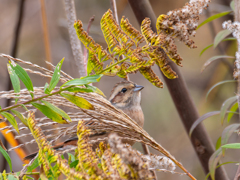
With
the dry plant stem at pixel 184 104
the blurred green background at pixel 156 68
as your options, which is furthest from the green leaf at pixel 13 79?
the blurred green background at pixel 156 68

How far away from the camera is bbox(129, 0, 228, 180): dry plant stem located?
1736mm

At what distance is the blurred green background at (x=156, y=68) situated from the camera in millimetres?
3459

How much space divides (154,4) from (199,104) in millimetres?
1572

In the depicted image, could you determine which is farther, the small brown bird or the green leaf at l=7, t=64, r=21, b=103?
the small brown bird

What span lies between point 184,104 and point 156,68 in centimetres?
219

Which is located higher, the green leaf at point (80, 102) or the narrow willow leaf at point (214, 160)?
the green leaf at point (80, 102)

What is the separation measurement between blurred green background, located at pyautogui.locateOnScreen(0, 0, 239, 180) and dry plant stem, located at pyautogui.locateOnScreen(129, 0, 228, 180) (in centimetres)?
151

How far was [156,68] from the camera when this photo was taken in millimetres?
3938

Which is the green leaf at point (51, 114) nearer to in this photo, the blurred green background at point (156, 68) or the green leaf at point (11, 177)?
the green leaf at point (11, 177)

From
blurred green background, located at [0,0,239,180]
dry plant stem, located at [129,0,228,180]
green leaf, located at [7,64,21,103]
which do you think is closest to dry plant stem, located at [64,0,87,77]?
dry plant stem, located at [129,0,228,180]

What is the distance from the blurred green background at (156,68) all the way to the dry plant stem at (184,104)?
1507mm

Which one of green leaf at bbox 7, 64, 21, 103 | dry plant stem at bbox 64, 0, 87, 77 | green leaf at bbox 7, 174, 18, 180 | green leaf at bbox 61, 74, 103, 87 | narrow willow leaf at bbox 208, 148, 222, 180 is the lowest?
narrow willow leaf at bbox 208, 148, 222, 180

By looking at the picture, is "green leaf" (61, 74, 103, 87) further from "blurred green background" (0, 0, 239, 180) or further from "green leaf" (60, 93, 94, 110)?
"blurred green background" (0, 0, 239, 180)

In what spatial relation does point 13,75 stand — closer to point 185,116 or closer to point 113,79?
point 185,116
